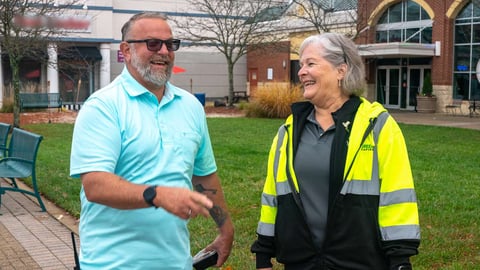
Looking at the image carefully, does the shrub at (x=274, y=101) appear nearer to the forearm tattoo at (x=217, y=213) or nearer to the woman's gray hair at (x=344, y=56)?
the woman's gray hair at (x=344, y=56)

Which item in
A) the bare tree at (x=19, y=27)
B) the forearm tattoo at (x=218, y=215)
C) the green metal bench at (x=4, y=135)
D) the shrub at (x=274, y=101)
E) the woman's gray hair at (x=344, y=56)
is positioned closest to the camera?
the forearm tattoo at (x=218, y=215)

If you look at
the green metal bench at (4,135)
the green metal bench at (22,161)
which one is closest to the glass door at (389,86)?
the green metal bench at (4,135)

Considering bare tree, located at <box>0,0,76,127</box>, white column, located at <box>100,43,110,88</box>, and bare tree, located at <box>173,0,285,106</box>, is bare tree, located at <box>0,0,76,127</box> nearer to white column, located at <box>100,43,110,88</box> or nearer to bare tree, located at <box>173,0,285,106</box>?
bare tree, located at <box>173,0,285,106</box>

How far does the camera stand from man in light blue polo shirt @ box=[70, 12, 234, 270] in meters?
2.55

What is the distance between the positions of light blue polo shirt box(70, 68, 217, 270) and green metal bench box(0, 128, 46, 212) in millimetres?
5728

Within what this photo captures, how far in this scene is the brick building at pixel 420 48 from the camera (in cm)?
2945

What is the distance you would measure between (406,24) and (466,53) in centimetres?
382

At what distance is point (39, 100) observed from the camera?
97.6 feet

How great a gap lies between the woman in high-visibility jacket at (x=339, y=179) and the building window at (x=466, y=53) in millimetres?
27652

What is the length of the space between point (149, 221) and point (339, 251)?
2.92 ft

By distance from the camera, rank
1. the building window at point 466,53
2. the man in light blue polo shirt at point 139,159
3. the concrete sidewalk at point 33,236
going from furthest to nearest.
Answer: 1. the building window at point 466,53
2. the concrete sidewalk at point 33,236
3. the man in light blue polo shirt at point 139,159

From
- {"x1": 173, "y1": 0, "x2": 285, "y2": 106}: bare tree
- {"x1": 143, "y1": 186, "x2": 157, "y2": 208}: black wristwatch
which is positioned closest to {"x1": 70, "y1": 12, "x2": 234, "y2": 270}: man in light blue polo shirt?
{"x1": 143, "y1": 186, "x2": 157, "y2": 208}: black wristwatch

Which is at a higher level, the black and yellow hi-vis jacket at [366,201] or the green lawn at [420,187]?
the black and yellow hi-vis jacket at [366,201]

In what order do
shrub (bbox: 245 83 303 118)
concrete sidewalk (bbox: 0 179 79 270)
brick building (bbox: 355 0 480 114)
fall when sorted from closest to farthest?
concrete sidewalk (bbox: 0 179 79 270) < shrub (bbox: 245 83 303 118) < brick building (bbox: 355 0 480 114)
